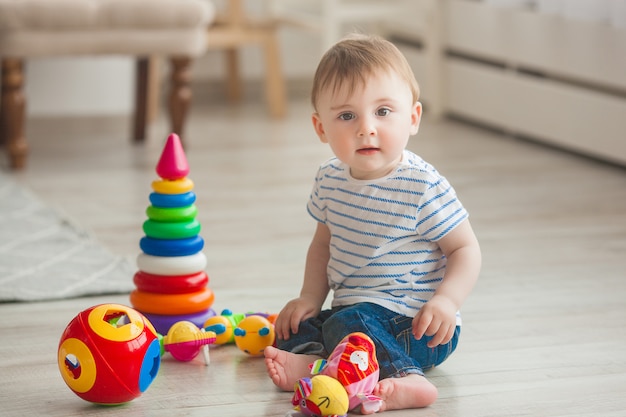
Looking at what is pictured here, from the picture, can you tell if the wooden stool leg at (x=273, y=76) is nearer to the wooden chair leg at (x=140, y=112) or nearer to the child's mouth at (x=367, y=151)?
the wooden chair leg at (x=140, y=112)

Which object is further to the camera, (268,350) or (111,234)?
(111,234)

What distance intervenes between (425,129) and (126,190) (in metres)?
1.26

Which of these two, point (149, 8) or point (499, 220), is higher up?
point (149, 8)

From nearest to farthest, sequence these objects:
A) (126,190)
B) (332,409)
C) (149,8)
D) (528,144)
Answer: (332,409)
(126,190)
(149,8)
(528,144)

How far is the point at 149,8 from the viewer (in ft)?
9.11

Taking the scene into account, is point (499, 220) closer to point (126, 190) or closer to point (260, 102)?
point (126, 190)

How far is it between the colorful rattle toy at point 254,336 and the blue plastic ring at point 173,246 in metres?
0.14

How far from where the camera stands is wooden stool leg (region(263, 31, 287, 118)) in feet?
12.0

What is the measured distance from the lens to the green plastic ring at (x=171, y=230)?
1.46 metres

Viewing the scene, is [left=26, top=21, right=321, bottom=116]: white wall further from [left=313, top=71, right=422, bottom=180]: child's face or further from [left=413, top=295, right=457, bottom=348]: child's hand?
[left=413, top=295, right=457, bottom=348]: child's hand

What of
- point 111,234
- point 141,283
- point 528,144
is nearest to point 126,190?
point 111,234

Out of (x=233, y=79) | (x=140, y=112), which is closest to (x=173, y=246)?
(x=140, y=112)

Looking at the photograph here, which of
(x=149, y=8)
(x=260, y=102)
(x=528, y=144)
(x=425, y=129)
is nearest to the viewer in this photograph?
(x=149, y=8)

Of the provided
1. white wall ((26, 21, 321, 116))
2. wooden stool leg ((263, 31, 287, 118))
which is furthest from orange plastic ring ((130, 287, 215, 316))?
wooden stool leg ((263, 31, 287, 118))
